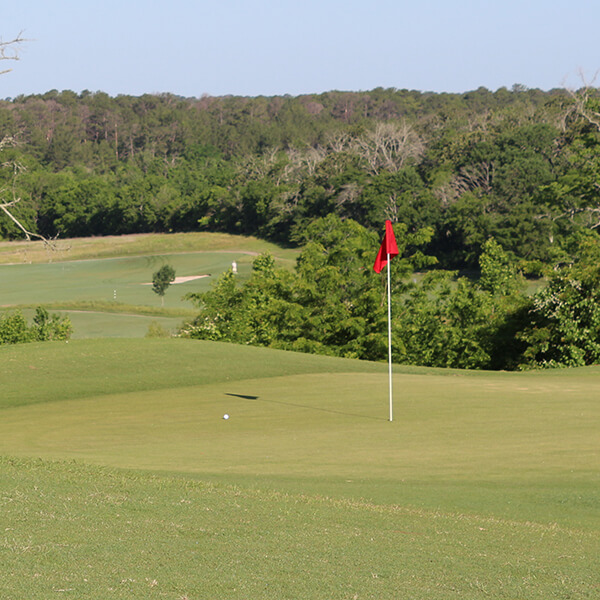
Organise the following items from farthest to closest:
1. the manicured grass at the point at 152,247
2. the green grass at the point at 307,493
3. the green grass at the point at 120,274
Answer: the manicured grass at the point at 152,247
the green grass at the point at 120,274
the green grass at the point at 307,493

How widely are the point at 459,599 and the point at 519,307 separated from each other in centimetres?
2973

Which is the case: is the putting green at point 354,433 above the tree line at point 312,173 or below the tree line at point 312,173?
below

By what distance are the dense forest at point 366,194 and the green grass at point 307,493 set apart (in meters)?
12.2

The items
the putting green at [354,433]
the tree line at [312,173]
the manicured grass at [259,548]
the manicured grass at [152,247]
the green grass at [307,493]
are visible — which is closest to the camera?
the manicured grass at [259,548]

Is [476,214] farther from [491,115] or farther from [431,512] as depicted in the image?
[431,512]

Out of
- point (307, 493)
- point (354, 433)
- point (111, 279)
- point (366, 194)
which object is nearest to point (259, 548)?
point (307, 493)

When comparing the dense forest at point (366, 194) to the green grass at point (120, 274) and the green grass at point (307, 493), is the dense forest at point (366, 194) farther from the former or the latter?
the green grass at point (307, 493)

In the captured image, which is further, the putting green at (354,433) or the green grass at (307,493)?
the putting green at (354,433)

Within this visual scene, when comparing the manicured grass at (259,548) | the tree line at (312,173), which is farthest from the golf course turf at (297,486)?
the tree line at (312,173)

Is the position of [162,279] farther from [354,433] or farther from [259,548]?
[259,548]

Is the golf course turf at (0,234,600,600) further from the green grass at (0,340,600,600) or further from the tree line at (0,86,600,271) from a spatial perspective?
the tree line at (0,86,600,271)

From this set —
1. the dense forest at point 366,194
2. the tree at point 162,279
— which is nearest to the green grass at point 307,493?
the dense forest at point 366,194

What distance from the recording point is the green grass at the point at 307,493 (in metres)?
5.74

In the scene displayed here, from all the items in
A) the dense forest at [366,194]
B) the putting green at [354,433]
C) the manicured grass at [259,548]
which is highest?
the dense forest at [366,194]
